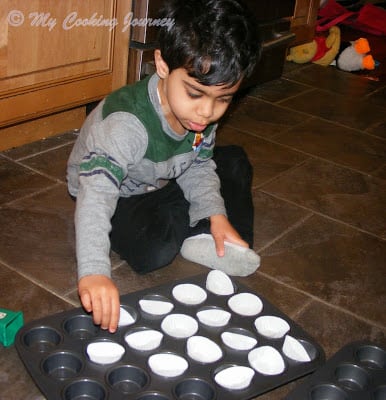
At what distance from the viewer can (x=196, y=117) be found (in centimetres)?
110

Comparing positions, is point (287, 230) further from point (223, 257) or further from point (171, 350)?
point (171, 350)

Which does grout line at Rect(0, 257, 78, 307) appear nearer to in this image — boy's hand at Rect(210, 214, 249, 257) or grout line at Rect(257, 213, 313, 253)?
boy's hand at Rect(210, 214, 249, 257)

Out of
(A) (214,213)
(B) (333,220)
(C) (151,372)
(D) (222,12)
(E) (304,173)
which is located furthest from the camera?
(E) (304,173)

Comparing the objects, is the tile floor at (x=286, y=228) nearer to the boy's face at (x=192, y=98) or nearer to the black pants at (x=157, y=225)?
the black pants at (x=157, y=225)

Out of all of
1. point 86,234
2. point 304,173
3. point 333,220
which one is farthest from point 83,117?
point 86,234

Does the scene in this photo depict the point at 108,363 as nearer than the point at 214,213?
Yes

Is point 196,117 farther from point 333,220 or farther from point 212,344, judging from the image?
point 333,220

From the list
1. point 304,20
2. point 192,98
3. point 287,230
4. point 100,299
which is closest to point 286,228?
point 287,230

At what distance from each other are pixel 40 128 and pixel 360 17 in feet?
7.82

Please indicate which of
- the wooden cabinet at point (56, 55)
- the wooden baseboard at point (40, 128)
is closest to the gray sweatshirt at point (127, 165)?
the wooden cabinet at point (56, 55)

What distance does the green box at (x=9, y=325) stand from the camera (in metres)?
0.99

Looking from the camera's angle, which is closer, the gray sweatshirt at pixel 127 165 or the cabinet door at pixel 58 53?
the gray sweatshirt at pixel 127 165

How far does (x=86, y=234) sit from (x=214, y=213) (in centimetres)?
35

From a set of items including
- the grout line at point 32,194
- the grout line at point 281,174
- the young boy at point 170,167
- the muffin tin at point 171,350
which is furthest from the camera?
the grout line at point 281,174
